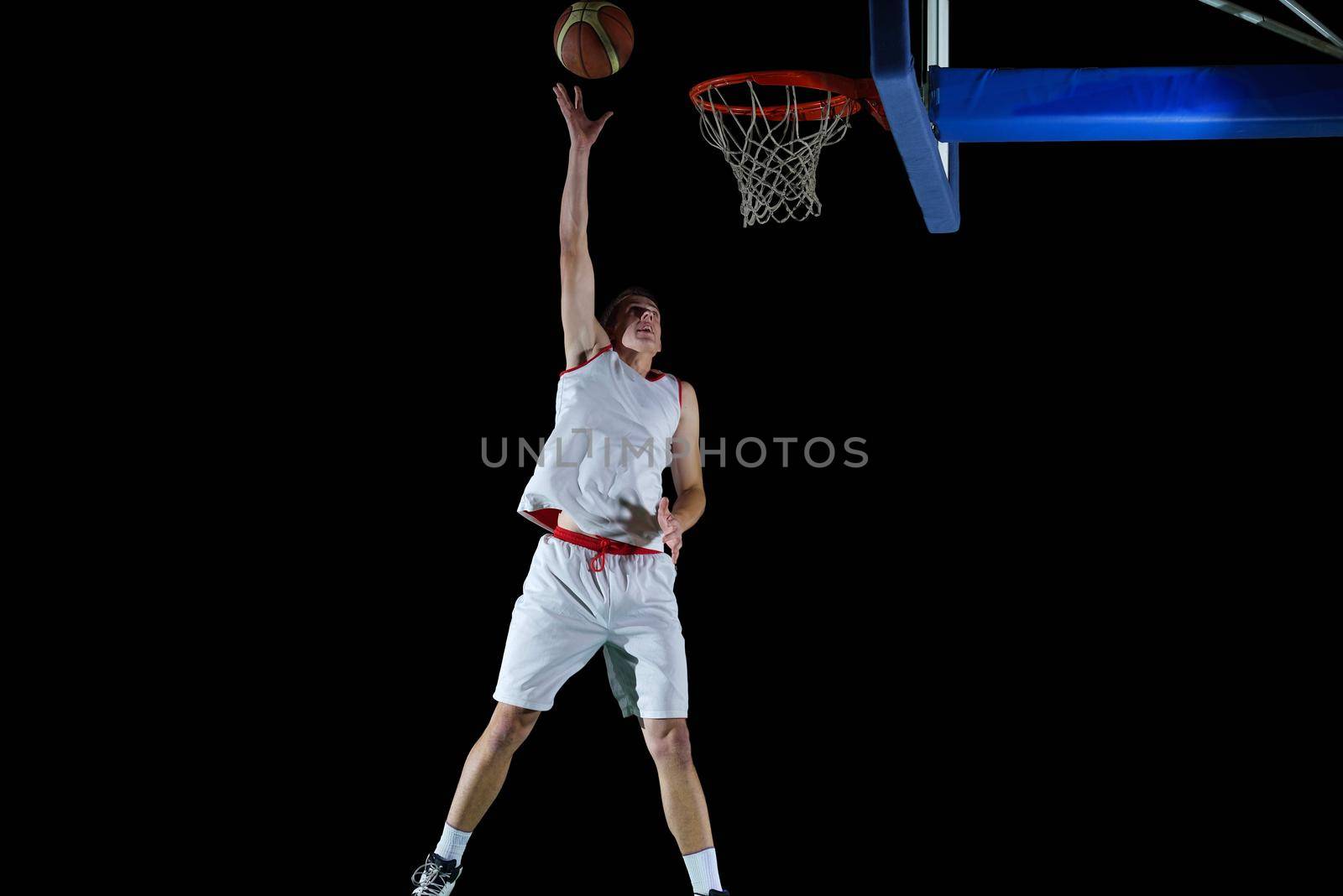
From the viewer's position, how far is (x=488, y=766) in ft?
11.8

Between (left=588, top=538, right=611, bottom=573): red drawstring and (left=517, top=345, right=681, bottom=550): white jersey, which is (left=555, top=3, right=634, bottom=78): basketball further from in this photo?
(left=588, top=538, right=611, bottom=573): red drawstring

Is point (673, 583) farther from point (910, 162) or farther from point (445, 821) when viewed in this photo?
point (910, 162)

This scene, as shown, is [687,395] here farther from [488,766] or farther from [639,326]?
[488,766]


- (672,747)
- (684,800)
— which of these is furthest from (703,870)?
(672,747)

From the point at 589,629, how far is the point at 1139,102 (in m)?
2.06

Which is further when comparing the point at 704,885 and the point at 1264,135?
A: the point at 704,885

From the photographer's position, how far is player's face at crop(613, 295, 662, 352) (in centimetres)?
388

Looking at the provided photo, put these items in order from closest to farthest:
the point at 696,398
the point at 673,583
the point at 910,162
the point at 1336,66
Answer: the point at 1336,66 < the point at 910,162 < the point at 673,583 < the point at 696,398

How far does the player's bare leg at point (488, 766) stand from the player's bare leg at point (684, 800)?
38 cm

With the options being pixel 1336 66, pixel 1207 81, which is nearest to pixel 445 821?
pixel 1207 81

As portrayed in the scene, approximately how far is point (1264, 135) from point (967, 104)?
2.51ft

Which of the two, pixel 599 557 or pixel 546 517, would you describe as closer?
pixel 599 557

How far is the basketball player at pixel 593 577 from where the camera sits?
11.8 feet

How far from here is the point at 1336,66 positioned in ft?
10.7
